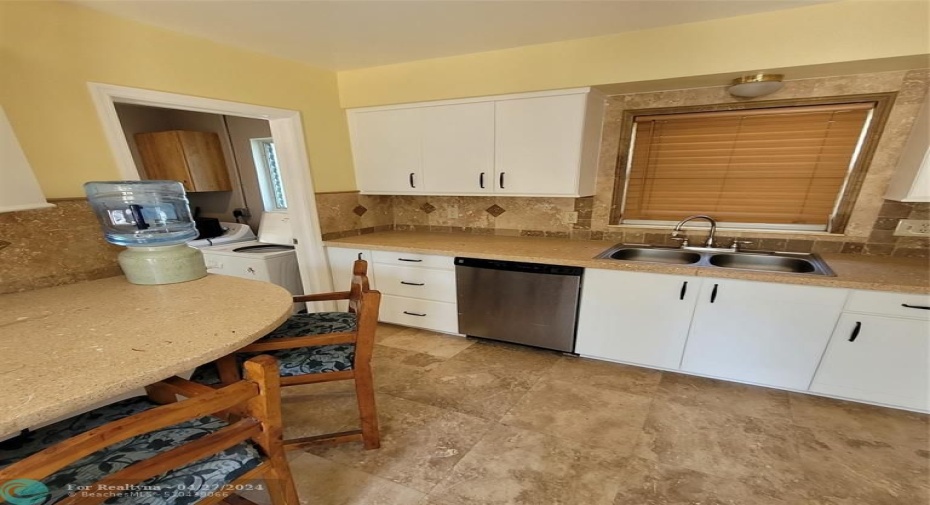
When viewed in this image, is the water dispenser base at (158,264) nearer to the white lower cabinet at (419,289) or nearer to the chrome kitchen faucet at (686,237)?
the white lower cabinet at (419,289)

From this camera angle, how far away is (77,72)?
1530 mm

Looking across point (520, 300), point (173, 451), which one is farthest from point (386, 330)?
point (173, 451)

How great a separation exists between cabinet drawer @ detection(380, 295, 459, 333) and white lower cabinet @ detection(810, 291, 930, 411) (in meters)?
2.24

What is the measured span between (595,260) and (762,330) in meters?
0.96

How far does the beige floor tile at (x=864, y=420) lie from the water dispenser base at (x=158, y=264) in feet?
10.4

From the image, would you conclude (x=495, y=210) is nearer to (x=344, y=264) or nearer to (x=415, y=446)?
(x=344, y=264)

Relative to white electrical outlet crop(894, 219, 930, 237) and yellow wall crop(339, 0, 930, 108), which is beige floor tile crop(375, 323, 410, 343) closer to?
yellow wall crop(339, 0, 930, 108)

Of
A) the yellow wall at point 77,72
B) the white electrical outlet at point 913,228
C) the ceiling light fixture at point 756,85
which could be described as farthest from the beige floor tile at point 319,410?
the white electrical outlet at point 913,228

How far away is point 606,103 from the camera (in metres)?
2.39

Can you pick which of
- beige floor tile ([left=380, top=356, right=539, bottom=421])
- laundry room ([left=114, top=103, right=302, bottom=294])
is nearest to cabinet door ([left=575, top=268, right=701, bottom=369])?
beige floor tile ([left=380, top=356, right=539, bottom=421])

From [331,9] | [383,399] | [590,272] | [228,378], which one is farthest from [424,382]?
[331,9]

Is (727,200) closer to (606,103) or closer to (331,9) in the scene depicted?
(606,103)

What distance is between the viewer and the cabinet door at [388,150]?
2627 millimetres

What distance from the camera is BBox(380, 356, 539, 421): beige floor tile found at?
1904 millimetres
